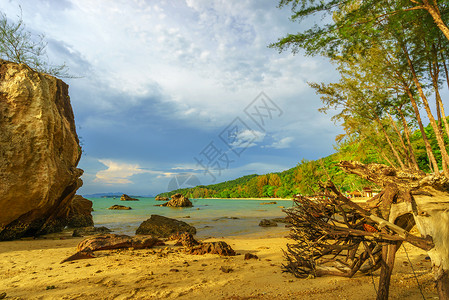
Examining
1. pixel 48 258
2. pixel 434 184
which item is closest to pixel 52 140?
pixel 48 258

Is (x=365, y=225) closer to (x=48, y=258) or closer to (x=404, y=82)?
(x=48, y=258)

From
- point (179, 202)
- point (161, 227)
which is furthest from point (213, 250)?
point (179, 202)

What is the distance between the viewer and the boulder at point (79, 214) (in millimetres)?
15281

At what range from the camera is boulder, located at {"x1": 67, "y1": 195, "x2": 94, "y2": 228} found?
50.1ft

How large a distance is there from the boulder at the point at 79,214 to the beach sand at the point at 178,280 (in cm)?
972

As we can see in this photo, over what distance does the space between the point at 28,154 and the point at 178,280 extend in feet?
30.3

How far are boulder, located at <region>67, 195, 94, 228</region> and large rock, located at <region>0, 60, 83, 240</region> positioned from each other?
4121mm

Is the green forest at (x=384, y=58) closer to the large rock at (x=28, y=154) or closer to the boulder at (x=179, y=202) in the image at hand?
the large rock at (x=28, y=154)

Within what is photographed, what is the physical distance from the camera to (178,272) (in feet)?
16.6

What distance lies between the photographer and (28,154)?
9.39m

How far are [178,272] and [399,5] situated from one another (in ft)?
35.2

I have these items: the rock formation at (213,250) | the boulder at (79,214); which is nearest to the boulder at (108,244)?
the rock formation at (213,250)

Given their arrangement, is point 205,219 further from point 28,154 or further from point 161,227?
point 28,154

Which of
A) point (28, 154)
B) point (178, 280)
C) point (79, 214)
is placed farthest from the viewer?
point (79, 214)
